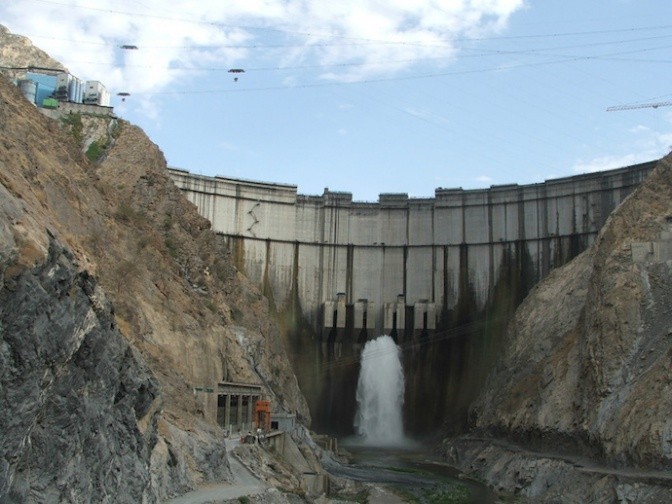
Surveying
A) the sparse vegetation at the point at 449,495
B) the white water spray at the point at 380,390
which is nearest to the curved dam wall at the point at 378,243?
the white water spray at the point at 380,390

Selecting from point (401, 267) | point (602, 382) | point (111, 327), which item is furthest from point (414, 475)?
point (111, 327)

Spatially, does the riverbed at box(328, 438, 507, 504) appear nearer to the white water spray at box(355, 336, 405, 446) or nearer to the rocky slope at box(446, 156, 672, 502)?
the rocky slope at box(446, 156, 672, 502)

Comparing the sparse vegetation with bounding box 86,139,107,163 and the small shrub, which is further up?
the small shrub

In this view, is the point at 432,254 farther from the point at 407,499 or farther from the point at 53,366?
the point at 53,366

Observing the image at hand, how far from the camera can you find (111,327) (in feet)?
76.3

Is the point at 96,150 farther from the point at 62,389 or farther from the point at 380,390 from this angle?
the point at 62,389

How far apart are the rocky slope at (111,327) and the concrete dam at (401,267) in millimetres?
7005

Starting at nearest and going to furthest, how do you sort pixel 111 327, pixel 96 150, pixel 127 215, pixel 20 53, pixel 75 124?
pixel 111 327
pixel 127 215
pixel 96 150
pixel 75 124
pixel 20 53

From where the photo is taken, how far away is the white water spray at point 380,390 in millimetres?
73562

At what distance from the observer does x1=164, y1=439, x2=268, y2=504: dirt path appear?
92.5 feet

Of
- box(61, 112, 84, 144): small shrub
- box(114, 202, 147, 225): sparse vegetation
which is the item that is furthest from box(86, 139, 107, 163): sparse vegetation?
box(114, 202, 147, 225): sparse vegetation

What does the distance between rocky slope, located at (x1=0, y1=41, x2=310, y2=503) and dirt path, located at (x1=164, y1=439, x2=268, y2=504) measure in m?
0.64

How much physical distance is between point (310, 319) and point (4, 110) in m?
42.1

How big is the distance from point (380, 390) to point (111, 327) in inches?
2066
